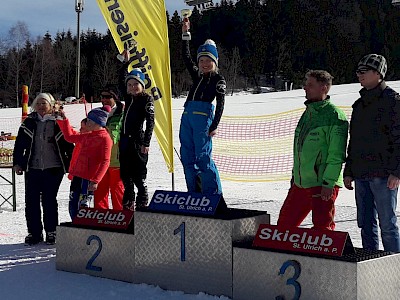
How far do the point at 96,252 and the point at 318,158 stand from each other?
1.78 m

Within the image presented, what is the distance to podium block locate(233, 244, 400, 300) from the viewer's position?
334 centimetres

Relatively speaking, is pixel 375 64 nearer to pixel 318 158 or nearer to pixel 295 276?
pixel 318 158

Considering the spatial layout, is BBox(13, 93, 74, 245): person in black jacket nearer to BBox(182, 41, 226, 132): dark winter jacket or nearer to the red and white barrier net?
BBox(182, 41, 226, 132): dark winter jacket

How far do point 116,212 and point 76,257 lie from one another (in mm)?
456

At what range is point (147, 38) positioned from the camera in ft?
23.2

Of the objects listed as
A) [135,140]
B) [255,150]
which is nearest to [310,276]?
[135,140]

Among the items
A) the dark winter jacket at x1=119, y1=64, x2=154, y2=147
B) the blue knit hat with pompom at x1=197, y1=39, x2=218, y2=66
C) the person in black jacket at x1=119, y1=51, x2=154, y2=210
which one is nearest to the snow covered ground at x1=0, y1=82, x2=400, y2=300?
the person in black jacket at x1=119, y1=51, x2=154, y2=210

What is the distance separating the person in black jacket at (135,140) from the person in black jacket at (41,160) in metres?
0.79

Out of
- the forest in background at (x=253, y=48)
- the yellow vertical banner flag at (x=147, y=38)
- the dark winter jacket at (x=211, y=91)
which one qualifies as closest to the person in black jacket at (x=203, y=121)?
the dark winter jacket at (x=211, y=91)

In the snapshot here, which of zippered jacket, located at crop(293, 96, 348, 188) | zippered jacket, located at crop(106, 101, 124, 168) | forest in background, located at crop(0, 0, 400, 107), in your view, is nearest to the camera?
zippered jacket, located at crop(293, 96, 348, 188)

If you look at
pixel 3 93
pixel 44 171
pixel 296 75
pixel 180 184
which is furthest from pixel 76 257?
pixel 3 93

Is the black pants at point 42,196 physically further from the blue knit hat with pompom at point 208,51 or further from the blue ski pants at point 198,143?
the blue knit hat with pompom at point 208,51

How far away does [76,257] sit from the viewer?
4625 millimetres

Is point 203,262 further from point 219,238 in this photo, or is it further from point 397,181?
point 397,181
